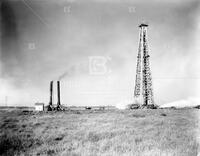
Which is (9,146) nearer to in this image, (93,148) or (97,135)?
(93,148)

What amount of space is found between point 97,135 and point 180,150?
4.12 m

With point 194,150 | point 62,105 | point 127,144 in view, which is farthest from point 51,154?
point 62,105

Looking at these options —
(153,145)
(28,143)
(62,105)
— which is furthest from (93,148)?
(62,105)

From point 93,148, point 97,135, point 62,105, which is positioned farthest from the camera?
point 62,105

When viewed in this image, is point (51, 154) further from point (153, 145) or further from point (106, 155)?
point (153, 145)

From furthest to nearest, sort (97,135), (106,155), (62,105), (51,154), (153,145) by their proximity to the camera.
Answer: (62,105), (97,135), (153,145), (51,154), (106,155)

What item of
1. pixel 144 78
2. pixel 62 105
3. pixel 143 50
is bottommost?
pixel 62 105

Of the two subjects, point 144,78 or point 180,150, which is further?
point 144,78

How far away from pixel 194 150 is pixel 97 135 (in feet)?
14.5

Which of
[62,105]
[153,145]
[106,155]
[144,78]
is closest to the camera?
[106,155]

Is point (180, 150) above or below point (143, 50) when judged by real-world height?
below

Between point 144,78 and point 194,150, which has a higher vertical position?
point 144,78

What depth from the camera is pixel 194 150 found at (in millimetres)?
7609

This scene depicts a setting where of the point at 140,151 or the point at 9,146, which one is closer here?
the point at 140,151
